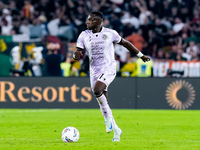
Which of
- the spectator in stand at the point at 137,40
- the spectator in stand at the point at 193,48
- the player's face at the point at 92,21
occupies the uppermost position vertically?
the player's face at the point at 92,21

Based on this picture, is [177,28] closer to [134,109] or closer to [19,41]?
[134,109]

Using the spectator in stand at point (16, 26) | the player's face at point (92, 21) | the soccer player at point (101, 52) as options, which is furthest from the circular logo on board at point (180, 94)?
the player's face at point (92, 21)

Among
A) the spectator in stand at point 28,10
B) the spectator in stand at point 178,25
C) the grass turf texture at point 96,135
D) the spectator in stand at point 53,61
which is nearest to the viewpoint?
the grass turf texture at point 96,135

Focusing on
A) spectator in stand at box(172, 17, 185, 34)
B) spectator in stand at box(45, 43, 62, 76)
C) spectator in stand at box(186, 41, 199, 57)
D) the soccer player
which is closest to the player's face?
the soccer player

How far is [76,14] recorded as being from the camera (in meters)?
23.0

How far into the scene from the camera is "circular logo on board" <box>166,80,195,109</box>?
19953 millimetres

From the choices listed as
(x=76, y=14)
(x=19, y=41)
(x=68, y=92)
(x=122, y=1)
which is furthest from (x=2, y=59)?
(x=122, y=1)

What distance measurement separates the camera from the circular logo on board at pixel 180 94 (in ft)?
65.5

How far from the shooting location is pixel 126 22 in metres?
22.1

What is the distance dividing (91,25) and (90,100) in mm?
10830

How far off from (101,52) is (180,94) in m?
11.2

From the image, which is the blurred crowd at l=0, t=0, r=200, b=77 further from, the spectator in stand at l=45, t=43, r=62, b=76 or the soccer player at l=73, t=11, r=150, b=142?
the soccer player at l=73, t=11, r=150, b=142

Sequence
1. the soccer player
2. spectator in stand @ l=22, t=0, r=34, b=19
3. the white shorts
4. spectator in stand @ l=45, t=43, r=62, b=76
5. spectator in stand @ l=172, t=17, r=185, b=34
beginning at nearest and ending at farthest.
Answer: the soccer player, the white shorts, spectator in stand @ l=45, t=43, r=62, b=76, spectator in stand @ l=172, t=17, r=185, b=34, spectator in stand @ l=22, t=0, r=34, b=19

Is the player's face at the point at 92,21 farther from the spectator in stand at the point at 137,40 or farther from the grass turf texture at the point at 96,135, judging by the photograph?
the spectator in stand at the point at 137,40
